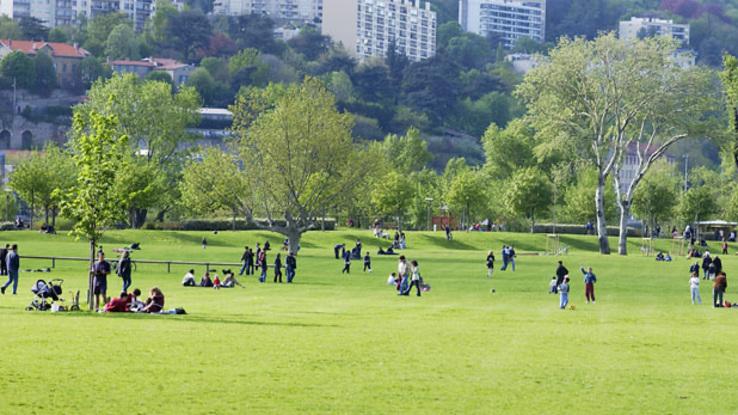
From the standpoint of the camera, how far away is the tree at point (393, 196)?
423 feet

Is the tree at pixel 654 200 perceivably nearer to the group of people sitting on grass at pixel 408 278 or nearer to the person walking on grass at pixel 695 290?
the group of people sitting on grass at pixel 408 278

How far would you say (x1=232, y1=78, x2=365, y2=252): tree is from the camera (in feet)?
291

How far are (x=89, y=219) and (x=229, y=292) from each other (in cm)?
1488

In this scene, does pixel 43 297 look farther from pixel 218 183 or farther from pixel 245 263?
pixel 218 183

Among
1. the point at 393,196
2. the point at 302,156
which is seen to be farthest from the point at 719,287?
the point at 393,196

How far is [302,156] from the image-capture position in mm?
88938

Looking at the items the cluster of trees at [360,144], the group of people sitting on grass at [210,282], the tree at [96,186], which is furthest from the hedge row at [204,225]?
the tree at [96,186]

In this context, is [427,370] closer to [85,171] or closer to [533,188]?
[85,171]

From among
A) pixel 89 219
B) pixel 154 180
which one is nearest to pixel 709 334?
pixel 89 219

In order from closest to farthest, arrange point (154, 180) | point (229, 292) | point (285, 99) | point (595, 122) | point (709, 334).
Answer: point (709, 334), point (229, 292), point (285, 99), point (595, 122), point (154, 180)

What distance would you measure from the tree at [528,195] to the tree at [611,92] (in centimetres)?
2836

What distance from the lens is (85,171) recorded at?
3972cm

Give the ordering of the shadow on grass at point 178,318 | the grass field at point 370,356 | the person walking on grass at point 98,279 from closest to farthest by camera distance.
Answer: the grass field at point 370,356 → the shadow on grass at point 178,318 → the person walking on grass at point 98,279

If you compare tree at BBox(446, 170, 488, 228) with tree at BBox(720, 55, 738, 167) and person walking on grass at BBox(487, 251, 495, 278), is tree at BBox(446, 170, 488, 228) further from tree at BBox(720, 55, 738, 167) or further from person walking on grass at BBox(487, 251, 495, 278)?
person walking on grass at BBox(487, 251, 495, 278)
